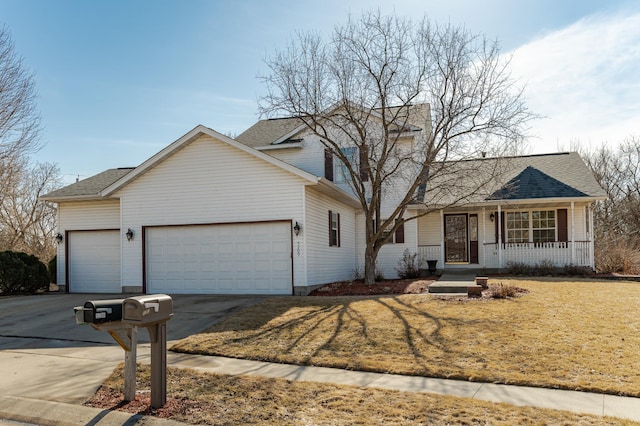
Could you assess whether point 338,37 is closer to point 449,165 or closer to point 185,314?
point 449,165

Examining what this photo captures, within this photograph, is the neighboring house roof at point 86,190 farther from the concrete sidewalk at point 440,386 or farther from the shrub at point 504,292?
the shrub at point 504,292

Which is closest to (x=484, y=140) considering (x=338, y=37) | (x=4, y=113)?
(x=338, y=37)

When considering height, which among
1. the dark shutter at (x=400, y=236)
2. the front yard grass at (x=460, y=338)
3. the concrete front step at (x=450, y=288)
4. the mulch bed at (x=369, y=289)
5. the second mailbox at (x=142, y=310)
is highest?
the dark shutter at (x=400, y=236)

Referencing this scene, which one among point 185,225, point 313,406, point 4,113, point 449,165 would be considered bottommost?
point 313,406

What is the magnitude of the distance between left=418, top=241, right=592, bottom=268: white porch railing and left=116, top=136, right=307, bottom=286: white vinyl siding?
8.88 m

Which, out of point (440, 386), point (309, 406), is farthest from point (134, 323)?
point (440, 386)

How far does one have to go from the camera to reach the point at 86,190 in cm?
1928

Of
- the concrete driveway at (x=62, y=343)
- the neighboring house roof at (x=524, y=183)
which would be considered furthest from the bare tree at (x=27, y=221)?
the neighboring house roof at (x=524, y=183)

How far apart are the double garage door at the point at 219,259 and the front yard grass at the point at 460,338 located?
9.40 ft

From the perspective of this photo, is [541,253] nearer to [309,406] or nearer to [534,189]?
[534,189]

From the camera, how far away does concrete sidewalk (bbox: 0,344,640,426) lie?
557 centimetres

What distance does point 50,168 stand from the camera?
3866 centimetres

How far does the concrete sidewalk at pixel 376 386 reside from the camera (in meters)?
5.57

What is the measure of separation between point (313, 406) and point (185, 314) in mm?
7227
